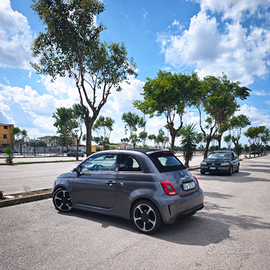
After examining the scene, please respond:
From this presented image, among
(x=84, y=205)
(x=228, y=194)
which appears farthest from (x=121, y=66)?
(x=84, y=205)

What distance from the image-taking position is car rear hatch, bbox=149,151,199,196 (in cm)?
416

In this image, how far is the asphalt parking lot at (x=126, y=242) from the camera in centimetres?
310

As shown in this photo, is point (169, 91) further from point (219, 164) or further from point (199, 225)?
point (199, 225)

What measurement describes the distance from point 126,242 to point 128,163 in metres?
1.49

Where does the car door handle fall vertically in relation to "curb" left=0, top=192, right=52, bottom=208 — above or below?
above

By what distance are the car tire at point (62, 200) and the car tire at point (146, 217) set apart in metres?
1.93

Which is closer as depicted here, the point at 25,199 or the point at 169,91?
the point at 25,199

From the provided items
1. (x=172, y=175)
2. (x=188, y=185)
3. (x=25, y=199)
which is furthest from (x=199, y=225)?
(x=25, y=199)

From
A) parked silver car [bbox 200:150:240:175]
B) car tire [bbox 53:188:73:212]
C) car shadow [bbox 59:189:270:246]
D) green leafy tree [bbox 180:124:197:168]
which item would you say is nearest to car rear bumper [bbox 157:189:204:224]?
car shadow [bbox 59:189:270:246]

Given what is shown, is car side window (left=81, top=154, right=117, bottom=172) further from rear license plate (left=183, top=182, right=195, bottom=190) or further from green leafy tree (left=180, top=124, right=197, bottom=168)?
green leafy tree (left=180, top=124, right=197, bottom=168)

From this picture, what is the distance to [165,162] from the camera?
4613mm

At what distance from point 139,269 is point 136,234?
1238 mm

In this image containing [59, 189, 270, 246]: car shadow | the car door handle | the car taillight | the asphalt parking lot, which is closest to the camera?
the asphalt parking lot

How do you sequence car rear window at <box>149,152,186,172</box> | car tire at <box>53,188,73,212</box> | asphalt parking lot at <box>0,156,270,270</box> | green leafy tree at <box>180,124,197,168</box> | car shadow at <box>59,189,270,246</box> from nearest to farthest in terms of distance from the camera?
asphalt parking lot at <box>0,156,270,270</box>
car shadow at <box>59,189,270,246</box>
car rear window at <box>149,152,186,172</box>
car tire at <box>53,188,73,212</box>
green leafy tree at <box>180,124,197,168</box>
